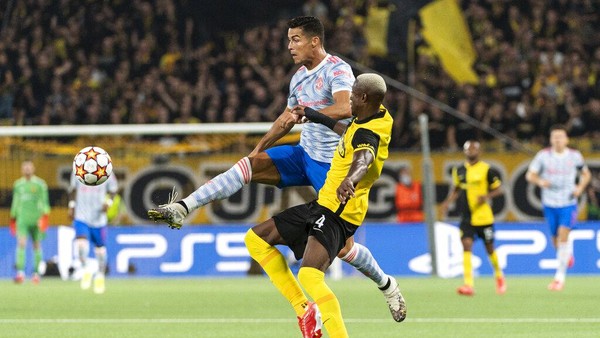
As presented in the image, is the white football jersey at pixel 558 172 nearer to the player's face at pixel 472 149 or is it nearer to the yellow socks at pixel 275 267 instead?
the player's face at pixel 472 149

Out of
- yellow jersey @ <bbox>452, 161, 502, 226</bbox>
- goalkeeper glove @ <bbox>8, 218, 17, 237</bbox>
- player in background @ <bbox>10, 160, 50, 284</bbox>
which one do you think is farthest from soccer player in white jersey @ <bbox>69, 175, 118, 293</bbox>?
yellow jersey @ <bbox>452, 161, 502, 226</bbox>

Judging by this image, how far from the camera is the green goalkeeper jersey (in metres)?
19.3

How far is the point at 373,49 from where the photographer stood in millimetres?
24250

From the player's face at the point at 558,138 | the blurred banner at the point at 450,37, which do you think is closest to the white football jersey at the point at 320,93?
the player's face at the point at 558,138

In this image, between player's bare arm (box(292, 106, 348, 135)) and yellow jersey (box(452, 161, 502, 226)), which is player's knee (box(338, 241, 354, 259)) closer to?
player's bare arm (box(292, 106, 348, 135))

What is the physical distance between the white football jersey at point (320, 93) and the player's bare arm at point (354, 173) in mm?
1376

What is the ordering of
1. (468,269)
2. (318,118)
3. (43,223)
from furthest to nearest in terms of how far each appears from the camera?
(43,223), (468,269), (318,118)

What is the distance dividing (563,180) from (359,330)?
7465 mm

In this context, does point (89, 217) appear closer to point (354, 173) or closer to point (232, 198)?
point (232, 198)

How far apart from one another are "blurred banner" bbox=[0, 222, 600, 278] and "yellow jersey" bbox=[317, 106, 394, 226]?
12.2 metres

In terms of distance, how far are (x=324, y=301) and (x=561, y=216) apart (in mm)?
9927

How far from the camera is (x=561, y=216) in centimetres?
1675

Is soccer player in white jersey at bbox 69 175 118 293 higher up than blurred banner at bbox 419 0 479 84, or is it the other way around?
blurred banner at bbox 419 0 479 84

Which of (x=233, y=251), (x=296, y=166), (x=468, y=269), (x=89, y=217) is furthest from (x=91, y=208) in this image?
(x=296, y=166)
